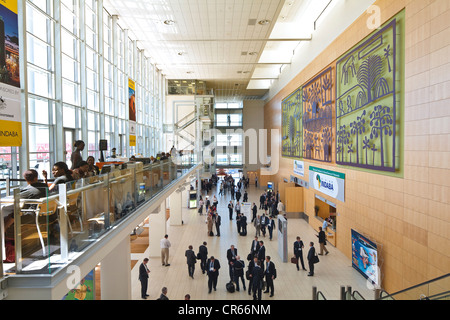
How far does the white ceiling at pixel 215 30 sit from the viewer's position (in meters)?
13.7

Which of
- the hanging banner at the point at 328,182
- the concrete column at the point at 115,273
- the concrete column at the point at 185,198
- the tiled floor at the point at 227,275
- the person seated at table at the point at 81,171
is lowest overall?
the tiled floor at the point at 227,275

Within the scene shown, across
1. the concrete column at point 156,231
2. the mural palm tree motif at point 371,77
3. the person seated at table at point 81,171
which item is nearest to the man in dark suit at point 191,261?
the concrete column at point 156,231

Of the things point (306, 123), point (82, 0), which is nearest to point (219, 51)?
point (306, 123)

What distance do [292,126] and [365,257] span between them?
Answer: 13001 millimetres

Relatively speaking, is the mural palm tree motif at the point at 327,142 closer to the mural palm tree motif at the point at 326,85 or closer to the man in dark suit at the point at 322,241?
the mural palm tree motif at the point at 326,85

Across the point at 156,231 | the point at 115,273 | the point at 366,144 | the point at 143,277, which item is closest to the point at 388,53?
the point at 366,144

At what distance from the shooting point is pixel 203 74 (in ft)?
87.8

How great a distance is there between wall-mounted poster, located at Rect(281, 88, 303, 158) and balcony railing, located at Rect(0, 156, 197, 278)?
51.7 ft

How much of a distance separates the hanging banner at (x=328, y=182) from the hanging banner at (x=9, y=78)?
36.7ft

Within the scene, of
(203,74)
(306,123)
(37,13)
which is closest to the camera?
(37,13)

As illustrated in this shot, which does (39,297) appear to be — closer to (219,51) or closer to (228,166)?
(219,51)

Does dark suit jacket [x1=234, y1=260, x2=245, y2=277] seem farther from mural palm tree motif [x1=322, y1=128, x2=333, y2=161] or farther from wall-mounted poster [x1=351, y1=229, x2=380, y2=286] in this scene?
mural palm tree motif [x1=322, y1=128, x2=333, y2=161]

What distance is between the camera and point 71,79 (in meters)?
11.4

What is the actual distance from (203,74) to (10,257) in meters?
24.7
